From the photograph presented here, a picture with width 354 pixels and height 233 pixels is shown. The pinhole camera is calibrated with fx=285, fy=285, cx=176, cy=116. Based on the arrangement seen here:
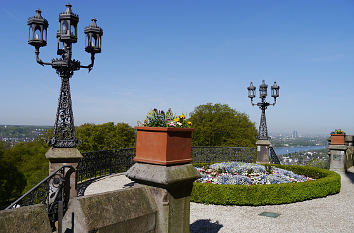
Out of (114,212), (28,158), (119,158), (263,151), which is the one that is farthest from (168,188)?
(28,158)

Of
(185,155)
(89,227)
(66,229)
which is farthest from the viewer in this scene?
(185,155)

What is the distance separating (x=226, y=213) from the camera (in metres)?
7.97

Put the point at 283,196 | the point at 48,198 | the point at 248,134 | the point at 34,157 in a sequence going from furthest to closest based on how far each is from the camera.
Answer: the point at 34,157 < the point at 248,134 < the point at 283,196 < the point at 48,198

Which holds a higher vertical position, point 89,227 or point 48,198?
point 89,227

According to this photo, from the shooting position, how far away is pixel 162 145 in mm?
3193

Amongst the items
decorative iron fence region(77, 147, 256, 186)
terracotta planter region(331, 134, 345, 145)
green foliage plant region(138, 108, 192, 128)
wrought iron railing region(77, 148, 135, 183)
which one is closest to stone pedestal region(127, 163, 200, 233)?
green foliage plant region(138, 108, 192, 128)

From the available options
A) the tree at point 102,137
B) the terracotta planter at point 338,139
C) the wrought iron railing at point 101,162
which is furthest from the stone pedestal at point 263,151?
the tree at point 102,137

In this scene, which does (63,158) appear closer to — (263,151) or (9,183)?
(263,151)

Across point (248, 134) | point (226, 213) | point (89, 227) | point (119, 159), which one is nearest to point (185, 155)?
point (89, 227)

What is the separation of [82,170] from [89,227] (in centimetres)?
977

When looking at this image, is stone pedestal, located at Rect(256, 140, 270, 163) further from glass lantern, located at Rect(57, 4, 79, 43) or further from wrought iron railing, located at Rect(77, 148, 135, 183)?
glass lantern, located at Rect(57, 4, 79, 43)

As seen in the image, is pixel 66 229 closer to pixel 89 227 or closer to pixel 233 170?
pixel 89 227

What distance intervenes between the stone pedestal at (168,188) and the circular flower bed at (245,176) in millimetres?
7068

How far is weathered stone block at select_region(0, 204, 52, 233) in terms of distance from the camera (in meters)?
2.14
